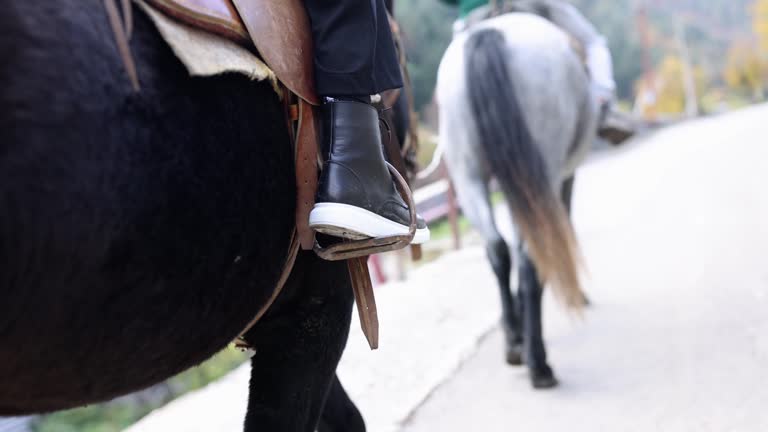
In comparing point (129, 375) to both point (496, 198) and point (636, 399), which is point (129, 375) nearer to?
point (636, 399)

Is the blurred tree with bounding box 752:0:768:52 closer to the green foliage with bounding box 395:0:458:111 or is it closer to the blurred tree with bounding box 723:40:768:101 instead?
the blurred tree with bounding box 723:40:768:101

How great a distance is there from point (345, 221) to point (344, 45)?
1.37 feet

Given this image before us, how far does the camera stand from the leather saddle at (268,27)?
1.44 metres

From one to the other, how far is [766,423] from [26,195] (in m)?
3.44

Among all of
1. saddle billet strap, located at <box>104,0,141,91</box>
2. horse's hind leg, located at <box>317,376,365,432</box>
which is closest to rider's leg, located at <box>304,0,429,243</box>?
saddle billet strap, located at <box>104,0,141,91</box>

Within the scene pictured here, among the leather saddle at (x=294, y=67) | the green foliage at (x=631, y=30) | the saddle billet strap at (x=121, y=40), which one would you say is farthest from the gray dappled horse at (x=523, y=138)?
the saddle billet strap at (x=121, y=40)

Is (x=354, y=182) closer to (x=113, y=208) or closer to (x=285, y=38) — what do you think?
(x=285, y=38)

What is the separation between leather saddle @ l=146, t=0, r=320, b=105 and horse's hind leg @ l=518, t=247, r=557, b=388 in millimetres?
2871

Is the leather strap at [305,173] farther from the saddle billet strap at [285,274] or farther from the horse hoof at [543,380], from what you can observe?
the horse hoof at [543,380]

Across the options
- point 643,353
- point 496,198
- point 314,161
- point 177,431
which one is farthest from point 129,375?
point 496,198

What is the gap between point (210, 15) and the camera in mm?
1473

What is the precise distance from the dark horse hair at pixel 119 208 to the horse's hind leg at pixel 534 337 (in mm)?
2843

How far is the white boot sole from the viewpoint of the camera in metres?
1.66

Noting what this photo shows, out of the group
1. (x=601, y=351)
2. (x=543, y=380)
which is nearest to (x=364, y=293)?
(x=543, y=380)
